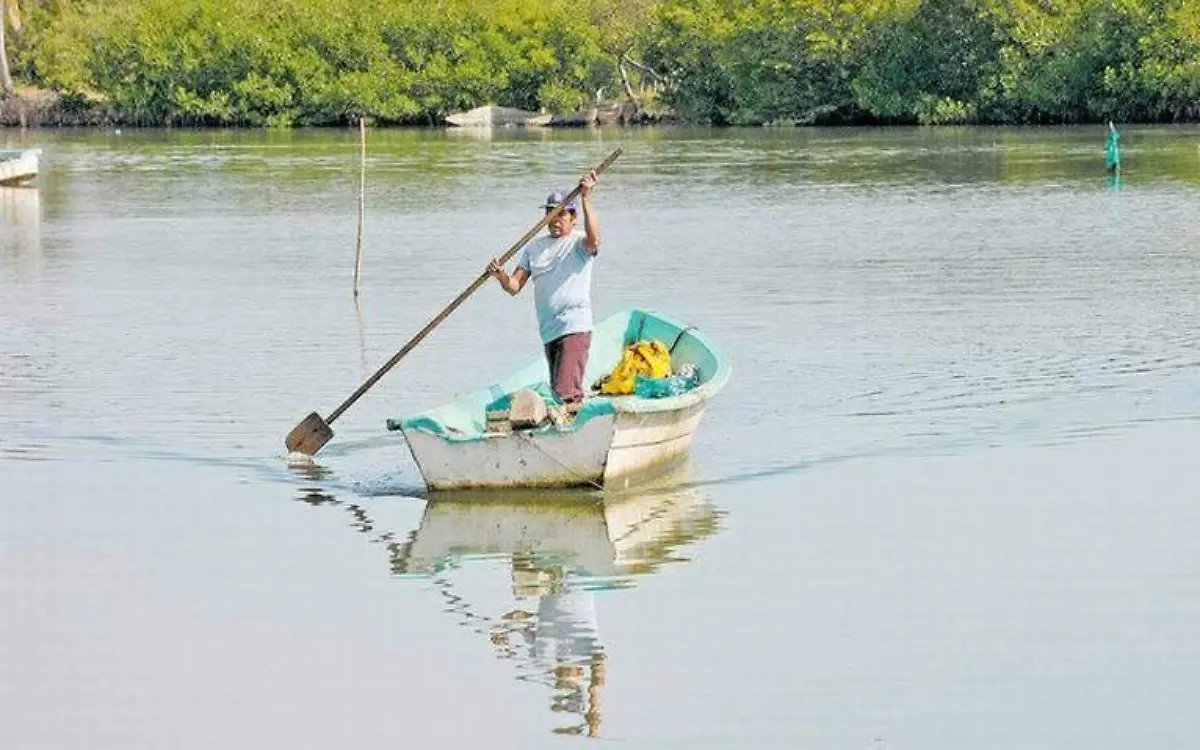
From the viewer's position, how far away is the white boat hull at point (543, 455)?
17.5m

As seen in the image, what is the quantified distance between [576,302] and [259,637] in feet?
16.4

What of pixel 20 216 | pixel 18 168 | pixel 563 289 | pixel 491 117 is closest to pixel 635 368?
pixel 563 289

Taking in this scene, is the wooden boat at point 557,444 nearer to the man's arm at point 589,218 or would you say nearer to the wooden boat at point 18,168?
the man's arm at point 589,218

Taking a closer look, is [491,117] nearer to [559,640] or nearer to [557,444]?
[557,444]

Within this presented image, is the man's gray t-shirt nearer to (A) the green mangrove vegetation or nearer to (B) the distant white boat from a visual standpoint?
(A) the green mangrove vegetation

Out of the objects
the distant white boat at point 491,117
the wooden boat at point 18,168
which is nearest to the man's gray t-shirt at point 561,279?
the wooden boat at point 18,168

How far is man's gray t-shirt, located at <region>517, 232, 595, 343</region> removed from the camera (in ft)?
59.8

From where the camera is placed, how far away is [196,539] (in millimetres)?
17031

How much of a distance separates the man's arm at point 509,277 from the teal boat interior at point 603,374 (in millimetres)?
886

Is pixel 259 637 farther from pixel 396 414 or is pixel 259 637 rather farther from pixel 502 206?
pixel 502 206

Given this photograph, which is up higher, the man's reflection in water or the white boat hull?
the white boat hull

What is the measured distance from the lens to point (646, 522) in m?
17.3

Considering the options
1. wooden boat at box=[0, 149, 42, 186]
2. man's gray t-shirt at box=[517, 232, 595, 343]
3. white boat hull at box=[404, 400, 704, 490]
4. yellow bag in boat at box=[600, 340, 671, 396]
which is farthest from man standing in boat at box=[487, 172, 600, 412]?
wooden boat at box=[0, 149, 42, 186]

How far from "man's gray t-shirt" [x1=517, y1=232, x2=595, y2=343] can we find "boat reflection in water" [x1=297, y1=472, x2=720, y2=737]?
1250 mm
